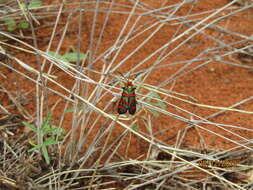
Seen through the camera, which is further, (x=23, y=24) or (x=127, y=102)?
(x=23, y=24)

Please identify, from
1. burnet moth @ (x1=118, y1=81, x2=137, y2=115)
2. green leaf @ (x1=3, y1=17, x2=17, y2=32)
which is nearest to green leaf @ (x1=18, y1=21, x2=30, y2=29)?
green leaf @ (x1=3, y1=17, x2=17, y2=32)

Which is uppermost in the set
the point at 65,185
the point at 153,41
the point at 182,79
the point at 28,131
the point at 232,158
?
the point at 153,41

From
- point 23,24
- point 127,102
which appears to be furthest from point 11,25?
point 127,102

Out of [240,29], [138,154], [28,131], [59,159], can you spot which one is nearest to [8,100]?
[28,131]

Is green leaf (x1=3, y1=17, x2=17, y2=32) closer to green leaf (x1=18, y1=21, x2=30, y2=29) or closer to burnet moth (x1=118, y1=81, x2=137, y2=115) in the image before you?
green leaf (x1=18, y1=21, x2=30, y2=29)

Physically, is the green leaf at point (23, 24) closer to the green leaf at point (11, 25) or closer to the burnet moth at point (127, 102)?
the green leaf at point (11, 25)

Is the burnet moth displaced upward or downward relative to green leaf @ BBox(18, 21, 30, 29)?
downward

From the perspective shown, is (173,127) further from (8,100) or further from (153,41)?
(8,100)

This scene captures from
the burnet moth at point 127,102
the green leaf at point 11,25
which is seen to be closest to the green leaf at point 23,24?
the green leaf at point 11,25

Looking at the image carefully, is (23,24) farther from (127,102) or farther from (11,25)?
(127,102)

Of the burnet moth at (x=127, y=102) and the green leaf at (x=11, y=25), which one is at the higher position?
the green leaf at (x=11, y=25)

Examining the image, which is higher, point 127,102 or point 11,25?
point 11,25
